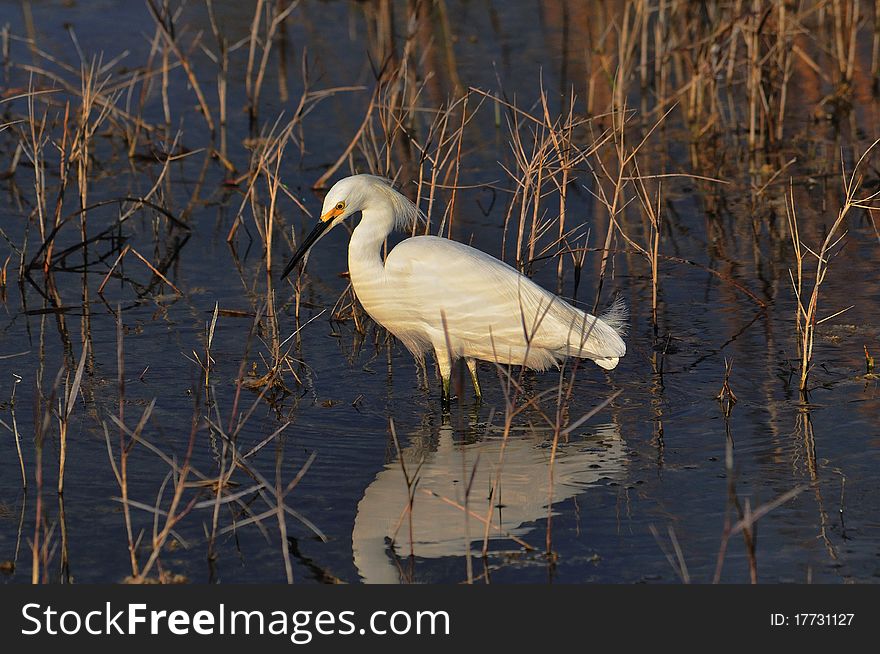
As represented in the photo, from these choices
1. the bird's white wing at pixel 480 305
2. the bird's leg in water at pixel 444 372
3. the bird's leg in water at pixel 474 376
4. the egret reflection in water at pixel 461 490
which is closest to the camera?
the egret reflection in water at pixel 461 490

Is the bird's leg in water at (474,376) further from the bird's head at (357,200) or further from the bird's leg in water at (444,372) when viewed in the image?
the bird's head at (357,200)

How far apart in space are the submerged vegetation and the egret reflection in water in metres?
0.02

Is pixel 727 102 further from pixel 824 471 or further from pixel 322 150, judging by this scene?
pixel 824 471

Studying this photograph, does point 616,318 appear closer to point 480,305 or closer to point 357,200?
point 480,305

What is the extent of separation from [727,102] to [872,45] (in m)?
2.18

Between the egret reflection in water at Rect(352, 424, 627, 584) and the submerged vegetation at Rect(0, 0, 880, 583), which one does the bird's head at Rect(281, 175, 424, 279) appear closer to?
the submerged vegetation at Rect(0, 0, 880, 583)

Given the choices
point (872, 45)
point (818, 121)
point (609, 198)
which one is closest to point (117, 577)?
point (609, 198)

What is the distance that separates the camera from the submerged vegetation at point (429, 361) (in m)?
4.55

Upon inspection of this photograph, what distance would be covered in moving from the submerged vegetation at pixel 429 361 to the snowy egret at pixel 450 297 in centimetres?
25

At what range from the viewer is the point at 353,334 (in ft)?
23.1

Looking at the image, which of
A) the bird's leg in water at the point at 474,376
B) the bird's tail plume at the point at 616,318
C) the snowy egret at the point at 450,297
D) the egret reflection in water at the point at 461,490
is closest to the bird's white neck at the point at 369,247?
the snowy egret at the point at 450,297

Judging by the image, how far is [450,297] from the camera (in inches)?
238

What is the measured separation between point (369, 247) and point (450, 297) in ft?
1.56

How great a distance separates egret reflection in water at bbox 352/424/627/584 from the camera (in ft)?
14.9
